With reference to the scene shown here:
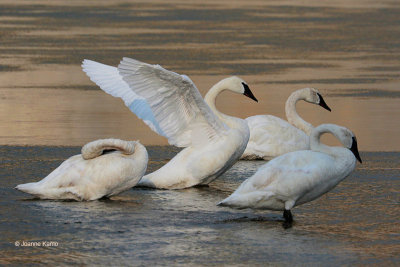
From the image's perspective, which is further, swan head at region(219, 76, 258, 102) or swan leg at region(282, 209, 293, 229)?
swan head at region(219, 76, 258, 102)

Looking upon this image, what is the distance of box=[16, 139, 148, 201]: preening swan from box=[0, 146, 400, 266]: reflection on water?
0.11 m

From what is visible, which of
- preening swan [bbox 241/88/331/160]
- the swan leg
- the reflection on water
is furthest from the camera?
preening swan [bbox 241/88/331/160]

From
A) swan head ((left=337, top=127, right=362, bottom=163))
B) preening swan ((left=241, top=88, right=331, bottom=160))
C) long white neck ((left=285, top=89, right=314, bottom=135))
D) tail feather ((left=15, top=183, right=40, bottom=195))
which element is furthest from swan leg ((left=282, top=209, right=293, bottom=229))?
Result: long white neck ((left=285, top=89, right=314, bottom=135))

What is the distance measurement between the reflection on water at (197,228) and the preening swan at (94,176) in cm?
11

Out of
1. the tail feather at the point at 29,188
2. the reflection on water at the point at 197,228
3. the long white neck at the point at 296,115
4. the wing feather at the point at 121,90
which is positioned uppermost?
the wing feather at the point at 121,90

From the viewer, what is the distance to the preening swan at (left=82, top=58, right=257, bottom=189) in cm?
1031

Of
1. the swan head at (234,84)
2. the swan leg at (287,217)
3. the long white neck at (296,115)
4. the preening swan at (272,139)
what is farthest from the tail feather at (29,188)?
the long white neck at (296,115)

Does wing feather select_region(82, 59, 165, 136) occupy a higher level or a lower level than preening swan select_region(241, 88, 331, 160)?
higher

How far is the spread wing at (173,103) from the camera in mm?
10219

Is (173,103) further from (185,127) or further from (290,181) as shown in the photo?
(290,181)

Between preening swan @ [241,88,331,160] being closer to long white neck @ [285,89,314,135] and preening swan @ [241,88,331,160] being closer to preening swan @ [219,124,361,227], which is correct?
long white neck @ [285,89,314,135]

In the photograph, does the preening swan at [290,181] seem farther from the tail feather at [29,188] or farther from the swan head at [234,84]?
the swan head at [234,84]

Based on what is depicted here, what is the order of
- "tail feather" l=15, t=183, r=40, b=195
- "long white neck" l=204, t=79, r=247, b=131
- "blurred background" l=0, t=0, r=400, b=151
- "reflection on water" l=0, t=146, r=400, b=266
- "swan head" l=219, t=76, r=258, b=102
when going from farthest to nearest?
"blurred background" l=0, t=0, r=400, b=151 → "swan head" l=219, t=76, r=258, b=102 → "long white neck" l=204, t=79, r=247, b=131 → "tail feather" l=15, t=183, r=40, b=195 → "reflection on water" l=0, t=146, r=400, b=266

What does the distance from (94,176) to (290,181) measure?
1.92m
